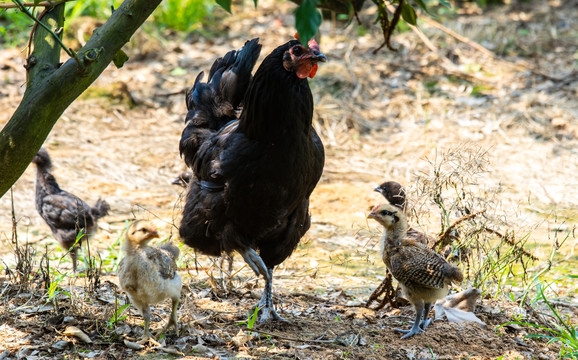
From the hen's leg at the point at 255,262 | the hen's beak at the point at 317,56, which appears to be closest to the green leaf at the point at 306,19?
the hen's beak at the point at 317,56

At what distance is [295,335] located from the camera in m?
4.56

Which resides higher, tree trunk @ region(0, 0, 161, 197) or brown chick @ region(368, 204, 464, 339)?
tree trunk @ region(0, 0, 161, 197)

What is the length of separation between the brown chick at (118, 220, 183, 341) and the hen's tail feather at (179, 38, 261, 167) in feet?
5.78

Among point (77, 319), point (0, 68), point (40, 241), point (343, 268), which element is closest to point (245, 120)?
point (77, 319)

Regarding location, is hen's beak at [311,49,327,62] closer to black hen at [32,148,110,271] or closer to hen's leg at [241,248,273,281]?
hen's leg at [241,248,273,281]

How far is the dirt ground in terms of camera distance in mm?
4355

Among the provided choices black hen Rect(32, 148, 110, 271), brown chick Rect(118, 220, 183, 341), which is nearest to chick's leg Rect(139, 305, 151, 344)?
brown chick Rect(118, 220, 183, 341)

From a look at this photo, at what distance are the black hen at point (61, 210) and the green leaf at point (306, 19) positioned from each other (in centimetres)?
434

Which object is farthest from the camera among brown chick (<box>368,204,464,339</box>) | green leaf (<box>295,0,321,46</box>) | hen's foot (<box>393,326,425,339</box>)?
hen's foot (<box>393,326,425,339</box>)

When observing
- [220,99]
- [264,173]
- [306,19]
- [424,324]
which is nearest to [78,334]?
[264,173]

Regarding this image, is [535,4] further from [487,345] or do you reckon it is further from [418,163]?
[487,345]

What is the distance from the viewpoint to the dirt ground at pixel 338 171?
4355mm

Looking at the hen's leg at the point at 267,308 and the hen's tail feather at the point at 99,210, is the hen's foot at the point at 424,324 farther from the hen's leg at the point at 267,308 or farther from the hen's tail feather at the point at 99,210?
the hen's tail feather at the point at 99,210

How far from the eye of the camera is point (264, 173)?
4.52 m
